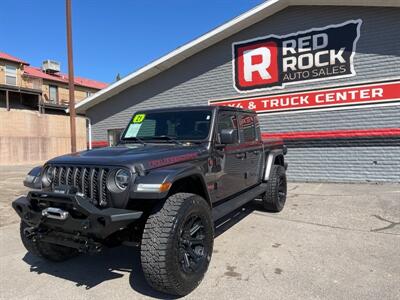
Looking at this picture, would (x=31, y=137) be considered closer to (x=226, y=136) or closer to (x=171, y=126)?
(x=171, y=126)

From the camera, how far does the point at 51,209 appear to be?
341cm

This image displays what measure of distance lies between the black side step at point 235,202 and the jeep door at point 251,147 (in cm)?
13

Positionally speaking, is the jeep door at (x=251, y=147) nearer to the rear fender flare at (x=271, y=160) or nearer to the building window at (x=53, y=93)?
the rear fender flare at (x=271, y=160)

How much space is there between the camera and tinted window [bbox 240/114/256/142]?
581cm

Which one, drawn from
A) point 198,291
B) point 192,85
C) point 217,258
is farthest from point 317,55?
point 198,291

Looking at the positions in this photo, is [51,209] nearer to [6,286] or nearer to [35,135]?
[6,286]

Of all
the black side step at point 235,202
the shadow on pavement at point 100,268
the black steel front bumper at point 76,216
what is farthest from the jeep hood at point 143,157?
the shadow on pavement at point 100,268

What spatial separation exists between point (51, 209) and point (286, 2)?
9.96 metres

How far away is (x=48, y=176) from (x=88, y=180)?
2.30 feet

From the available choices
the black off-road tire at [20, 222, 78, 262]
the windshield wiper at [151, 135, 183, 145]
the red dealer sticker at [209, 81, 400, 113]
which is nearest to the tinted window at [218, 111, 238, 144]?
the windshield wiper at [151, 135, 183, 145]

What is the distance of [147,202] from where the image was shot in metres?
3.62

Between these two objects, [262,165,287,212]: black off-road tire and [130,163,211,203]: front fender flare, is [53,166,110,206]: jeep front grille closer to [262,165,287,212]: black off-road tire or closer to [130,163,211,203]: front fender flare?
[130,163,211,203]: front fender flare

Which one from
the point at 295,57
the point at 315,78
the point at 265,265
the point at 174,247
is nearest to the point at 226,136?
the point at 265,265

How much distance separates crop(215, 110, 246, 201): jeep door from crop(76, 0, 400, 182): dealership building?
236 inches
